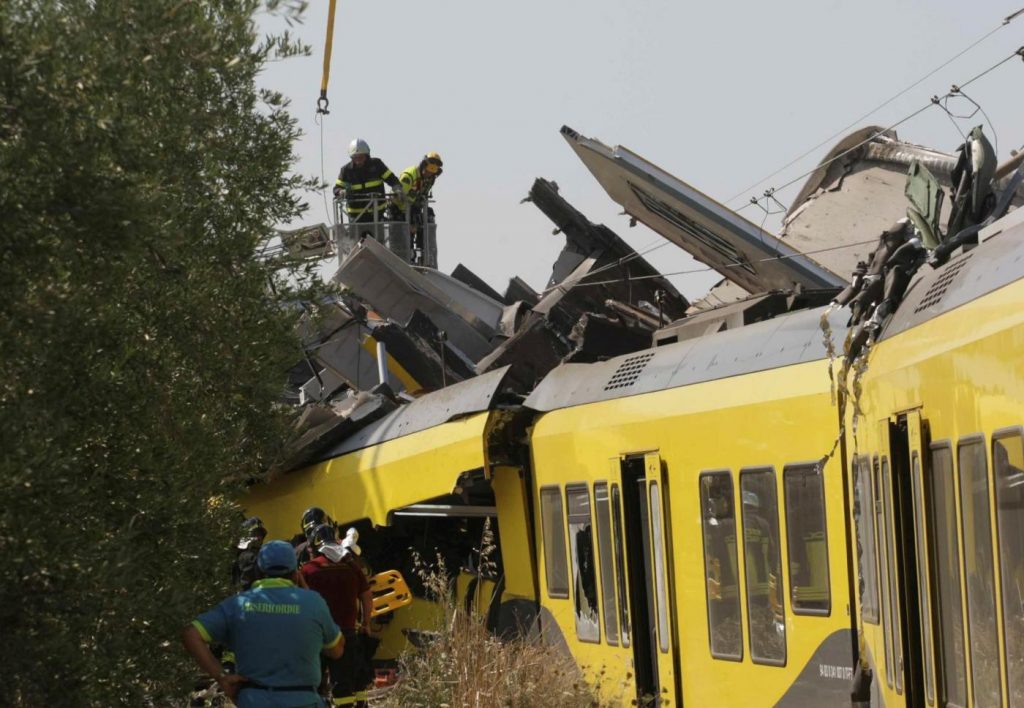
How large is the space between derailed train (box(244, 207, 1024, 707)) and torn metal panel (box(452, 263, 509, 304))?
86.7ft

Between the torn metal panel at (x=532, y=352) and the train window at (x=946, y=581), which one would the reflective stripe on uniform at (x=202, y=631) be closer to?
the train window at (x=946, y=581)

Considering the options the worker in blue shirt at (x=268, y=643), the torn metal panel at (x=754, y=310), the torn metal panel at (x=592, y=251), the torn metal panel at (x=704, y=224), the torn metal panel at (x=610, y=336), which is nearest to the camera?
the worker in blue shirt at (x=268, y=643)

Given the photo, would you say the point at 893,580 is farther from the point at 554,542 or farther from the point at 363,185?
the point at 363,185

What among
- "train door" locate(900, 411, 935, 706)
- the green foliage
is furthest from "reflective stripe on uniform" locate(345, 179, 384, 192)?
"train door" locate(900, 411, 935, 706)

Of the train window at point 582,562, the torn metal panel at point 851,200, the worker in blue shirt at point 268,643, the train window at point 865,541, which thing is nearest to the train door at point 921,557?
the train window at point 865,541

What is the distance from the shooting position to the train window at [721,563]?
1127cm

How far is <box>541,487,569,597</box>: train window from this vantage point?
14.3 m

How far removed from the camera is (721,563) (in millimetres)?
11469

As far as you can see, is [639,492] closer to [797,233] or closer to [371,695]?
[371,695]

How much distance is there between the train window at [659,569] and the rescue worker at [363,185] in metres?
28.1

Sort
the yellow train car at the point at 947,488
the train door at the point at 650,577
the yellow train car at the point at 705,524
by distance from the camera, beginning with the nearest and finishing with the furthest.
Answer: the yellow train car at the point at 947,488 < the yellow train car at the point at 705,524 < the train door at the point at 650,577

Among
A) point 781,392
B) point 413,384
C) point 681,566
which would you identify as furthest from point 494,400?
point 413,384

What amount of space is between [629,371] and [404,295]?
27759 millimetres

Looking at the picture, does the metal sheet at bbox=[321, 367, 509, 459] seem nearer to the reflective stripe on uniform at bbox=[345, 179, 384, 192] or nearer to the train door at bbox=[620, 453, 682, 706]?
the train door at bbox=[620, 453, 682, 706]
